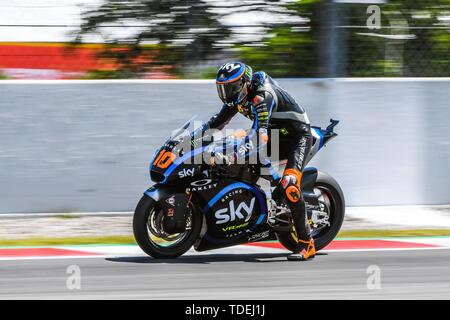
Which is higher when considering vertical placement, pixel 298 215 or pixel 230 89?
pixel 230 89

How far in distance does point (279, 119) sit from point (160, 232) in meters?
1.43

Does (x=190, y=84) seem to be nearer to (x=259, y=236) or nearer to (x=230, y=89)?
(x=230, y=89)

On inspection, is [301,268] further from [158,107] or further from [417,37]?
[417,37]

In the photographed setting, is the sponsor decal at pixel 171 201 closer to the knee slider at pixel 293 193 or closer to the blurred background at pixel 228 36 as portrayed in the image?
A: the knee slider at pixel 293 193

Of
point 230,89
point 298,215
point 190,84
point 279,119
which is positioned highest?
point 230,89

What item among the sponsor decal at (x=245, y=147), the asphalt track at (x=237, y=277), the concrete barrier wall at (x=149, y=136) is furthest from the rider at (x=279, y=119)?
the concrete barrier wall at (x=149, y=136)

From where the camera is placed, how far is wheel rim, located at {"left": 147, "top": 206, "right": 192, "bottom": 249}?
731cm

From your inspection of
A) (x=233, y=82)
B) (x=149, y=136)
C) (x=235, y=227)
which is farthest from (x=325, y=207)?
(x=149, y=136)

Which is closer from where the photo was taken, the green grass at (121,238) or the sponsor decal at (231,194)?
the sponsor decal at (231,194)

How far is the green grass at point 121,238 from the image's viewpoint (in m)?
8.55

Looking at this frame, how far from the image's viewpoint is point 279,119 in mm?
7621

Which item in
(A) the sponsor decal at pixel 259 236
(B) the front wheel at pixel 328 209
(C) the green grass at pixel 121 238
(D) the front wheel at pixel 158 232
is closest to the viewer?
(D) the front wheel at pixel 158 232
